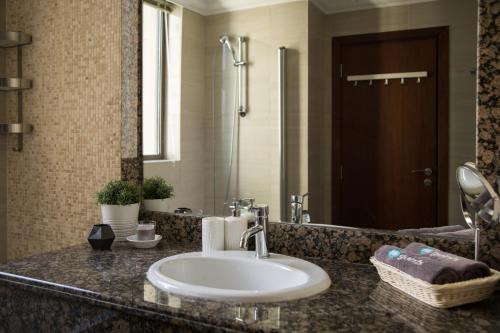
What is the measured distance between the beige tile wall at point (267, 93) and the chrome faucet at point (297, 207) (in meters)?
0.03

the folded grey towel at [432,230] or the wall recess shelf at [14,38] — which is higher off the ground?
the wall recess shelf at [14,38]

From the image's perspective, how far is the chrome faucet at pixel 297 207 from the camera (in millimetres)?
1702

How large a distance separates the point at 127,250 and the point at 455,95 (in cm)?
122

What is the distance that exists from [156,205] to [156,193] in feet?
0.17

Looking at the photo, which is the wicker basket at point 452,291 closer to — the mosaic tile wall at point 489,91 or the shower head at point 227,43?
the mosaic tile wall at point 489,91

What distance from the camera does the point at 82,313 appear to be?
1.36 metres

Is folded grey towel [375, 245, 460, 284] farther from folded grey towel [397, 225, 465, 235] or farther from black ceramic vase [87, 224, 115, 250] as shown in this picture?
black ceramic vase [87, 224, 115, 250]

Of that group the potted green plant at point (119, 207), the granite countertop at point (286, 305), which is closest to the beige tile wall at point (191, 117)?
the potted green plant at point (119, 207)

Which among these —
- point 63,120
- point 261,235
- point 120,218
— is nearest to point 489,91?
A: point 261,235

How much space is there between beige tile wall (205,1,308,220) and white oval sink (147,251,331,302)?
0.25 meters

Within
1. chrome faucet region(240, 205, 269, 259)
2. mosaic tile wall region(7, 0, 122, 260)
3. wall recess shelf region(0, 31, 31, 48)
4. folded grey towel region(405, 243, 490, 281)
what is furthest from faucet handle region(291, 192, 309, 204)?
wall recess shelf region(0, 31, 31, 48)

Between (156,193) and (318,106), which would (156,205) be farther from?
(318,106)

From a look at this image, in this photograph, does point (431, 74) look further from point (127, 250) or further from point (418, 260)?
point (127, 250)

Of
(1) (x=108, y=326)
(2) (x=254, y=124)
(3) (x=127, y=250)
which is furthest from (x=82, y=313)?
(2) (x=254, y=124)
